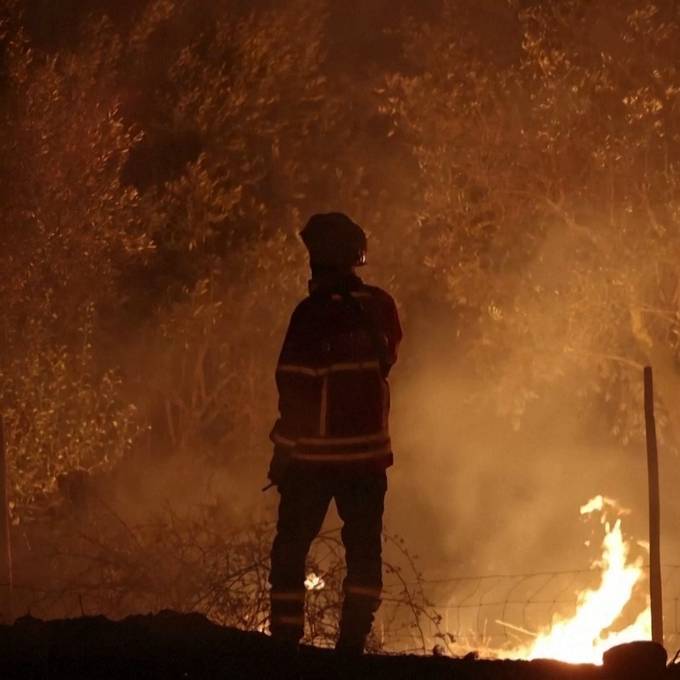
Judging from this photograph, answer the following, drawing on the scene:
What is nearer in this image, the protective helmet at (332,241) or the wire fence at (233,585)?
the protective helmet at (332,241)

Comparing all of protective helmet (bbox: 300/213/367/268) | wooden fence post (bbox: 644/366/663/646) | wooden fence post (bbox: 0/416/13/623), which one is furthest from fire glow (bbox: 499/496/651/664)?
protective helmet (bbox: 300/213/367/268)

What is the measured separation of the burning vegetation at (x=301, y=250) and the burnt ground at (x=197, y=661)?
6541mm

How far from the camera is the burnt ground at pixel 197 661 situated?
5707mm

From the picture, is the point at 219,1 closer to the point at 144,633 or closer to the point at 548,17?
the point at 548,17

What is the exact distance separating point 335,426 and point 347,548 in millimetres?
597

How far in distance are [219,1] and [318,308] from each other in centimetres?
1229

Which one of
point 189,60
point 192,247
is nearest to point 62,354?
point 192,247

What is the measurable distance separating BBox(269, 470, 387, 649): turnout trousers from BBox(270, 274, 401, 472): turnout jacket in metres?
0.12

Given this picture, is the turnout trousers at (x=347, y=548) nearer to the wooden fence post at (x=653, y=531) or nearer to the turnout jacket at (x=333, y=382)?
the turnout jacket at (x=333, y=382)

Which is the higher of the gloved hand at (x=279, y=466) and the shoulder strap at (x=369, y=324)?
the shoulder strap at (x=369, y=324)

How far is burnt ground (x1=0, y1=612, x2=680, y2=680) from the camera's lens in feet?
18.7

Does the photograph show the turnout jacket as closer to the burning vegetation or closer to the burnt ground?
the burnt ground

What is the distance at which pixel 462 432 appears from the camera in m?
20.8

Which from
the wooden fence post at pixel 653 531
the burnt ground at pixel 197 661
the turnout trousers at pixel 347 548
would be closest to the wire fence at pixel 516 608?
the wooden fence post at pixel 653 531
